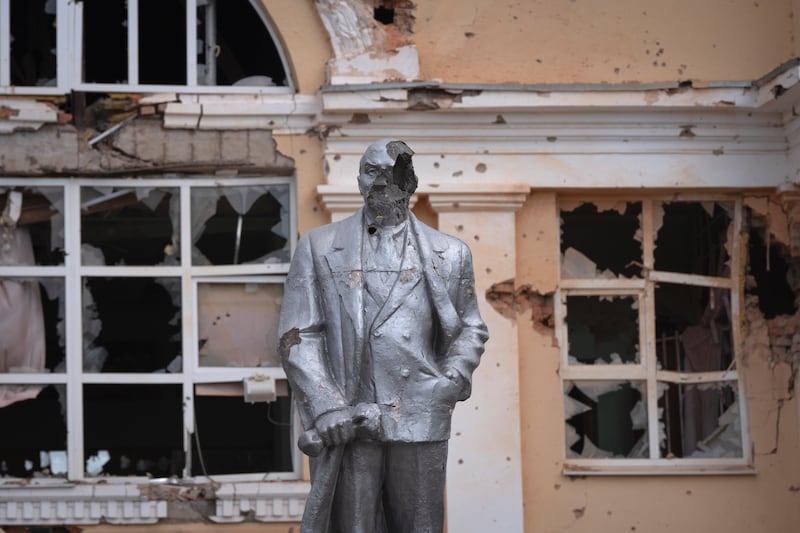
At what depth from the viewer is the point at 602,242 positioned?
9.91 m

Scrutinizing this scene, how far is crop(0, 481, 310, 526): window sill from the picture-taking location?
9.52 meters

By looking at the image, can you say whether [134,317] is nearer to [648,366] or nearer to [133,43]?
[133,43]

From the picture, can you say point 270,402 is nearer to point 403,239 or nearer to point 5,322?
point 5,322

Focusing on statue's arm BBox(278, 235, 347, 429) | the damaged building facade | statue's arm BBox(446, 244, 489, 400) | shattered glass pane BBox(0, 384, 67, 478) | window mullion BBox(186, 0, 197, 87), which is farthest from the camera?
window mullion BBox(186, 0, 197, 87)

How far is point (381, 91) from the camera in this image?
951 centimetres

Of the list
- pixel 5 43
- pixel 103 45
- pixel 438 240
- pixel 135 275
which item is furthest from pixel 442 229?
pixel 5 43

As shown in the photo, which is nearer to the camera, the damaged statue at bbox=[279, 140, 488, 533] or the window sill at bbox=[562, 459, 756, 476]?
the damaged statue at bbox=[279, 140, 488, 533]

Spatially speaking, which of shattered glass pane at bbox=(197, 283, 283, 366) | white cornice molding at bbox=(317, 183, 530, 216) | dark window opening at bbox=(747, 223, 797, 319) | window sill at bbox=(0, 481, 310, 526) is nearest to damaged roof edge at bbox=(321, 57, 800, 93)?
white cornice molding at bbox=(317, 183, 530, 216)

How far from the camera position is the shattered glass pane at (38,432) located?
9703 mm

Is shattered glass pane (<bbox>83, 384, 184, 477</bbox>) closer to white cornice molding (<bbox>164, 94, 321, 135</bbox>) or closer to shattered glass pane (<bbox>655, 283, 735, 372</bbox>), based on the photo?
white cornice molding (<bbox>164, 94, 321, 135</bbox>)

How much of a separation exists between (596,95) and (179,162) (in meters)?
2.53

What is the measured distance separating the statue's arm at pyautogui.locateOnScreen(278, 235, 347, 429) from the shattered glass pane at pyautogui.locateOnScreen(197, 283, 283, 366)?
295cm

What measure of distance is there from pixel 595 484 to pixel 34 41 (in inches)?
171

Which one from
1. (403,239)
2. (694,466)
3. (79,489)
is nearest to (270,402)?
(79,489)
